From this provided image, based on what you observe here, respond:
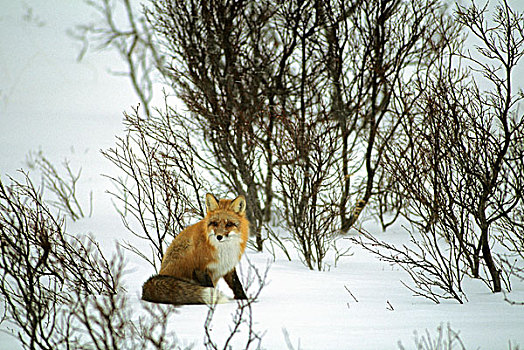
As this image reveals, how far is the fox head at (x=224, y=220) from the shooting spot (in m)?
3.92

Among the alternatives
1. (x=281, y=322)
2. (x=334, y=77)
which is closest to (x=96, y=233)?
(x=334, y=77)

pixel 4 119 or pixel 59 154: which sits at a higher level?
pixel 4 119

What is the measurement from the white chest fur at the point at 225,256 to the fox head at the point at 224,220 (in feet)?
0.10

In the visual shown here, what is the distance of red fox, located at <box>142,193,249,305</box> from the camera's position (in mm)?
3947

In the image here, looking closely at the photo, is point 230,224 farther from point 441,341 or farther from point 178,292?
point 441,341

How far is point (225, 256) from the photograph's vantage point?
4.00 m

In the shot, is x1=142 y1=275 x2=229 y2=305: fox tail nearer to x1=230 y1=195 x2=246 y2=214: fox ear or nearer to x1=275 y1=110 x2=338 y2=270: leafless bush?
x1=230 y1=195 x2=246 y2=214: fox ear

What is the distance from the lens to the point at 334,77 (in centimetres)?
852

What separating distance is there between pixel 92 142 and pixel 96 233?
7.90 metres

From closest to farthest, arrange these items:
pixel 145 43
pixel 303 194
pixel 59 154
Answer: pixel 303 194, pixel 59 154, pixel 145 43

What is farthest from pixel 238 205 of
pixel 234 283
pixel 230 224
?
pixel 234 283

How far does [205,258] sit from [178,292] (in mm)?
330

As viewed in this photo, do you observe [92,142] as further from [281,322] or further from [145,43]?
[281,322]

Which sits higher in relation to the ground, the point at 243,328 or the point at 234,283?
the point at 234,283
